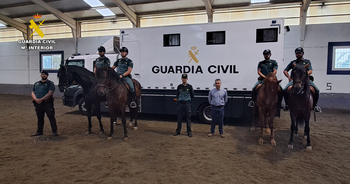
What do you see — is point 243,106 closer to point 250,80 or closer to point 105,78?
point 250,80

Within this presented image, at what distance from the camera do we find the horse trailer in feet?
24.1

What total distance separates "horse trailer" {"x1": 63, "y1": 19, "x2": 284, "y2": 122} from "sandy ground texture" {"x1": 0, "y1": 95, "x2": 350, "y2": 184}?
1465 millimetres

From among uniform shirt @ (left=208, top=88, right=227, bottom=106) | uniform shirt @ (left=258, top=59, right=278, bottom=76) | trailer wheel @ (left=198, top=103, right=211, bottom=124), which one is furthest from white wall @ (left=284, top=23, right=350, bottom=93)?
uniform shirt @ (left=208, top=88, right=227, bottom=106)

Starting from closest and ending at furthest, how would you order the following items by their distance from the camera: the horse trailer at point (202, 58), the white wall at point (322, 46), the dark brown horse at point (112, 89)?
the dark brown horse at point (112, 89) < the horse trailer at point (202, 58) < the white wall at point (322, 46)

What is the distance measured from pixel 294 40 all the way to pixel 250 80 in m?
7.81

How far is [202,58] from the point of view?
784 cm

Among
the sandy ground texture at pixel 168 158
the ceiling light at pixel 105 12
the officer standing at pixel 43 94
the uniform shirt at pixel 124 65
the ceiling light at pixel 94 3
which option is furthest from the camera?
the ceiling light at pixel 105 12

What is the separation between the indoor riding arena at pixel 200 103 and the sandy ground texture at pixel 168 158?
4 centimetres

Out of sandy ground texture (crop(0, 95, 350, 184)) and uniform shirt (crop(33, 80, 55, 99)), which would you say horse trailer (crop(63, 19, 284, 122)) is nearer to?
sandy ground texture (crop(0, 95, 350, 184))

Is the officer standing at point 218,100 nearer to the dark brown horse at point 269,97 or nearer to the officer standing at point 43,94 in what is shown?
the dark brown horse at point 269,97

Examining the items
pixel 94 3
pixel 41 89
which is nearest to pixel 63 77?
pixel 41 89

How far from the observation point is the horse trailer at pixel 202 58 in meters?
7.34

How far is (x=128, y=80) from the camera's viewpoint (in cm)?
688

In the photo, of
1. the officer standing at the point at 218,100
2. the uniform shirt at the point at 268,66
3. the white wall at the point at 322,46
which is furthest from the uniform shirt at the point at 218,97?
the white wall at the point at 322,46
